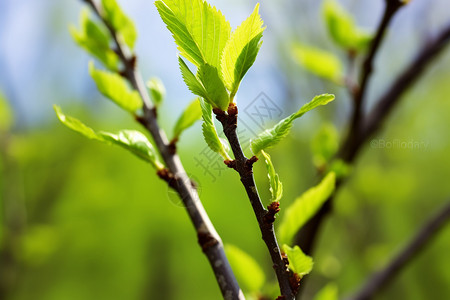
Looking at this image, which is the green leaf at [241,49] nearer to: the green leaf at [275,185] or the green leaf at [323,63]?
the green leaf at [275,185]

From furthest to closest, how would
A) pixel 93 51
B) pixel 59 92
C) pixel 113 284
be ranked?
pixel 113 284 < pixel 59 92 < pixel 93 51

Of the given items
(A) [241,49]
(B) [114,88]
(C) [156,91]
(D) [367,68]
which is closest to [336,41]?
(D) [367,68]

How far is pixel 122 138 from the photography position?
66 cm

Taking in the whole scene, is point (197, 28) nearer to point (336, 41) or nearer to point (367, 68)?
point (367, 68)

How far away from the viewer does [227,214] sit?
9930mm

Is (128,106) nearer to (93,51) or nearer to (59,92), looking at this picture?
(93,51)

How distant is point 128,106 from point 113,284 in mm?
9992

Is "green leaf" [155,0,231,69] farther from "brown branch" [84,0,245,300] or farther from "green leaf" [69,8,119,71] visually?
"green leaf" [69,8,119,71]

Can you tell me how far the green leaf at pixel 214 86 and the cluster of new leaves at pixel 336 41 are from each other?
3.10 ft


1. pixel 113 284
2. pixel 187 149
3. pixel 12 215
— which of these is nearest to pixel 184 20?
pixel 12 215

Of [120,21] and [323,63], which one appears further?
[323,63]

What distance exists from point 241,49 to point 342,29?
94 cm

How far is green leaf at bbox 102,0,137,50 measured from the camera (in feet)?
3.26

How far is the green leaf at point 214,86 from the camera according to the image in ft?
1.63
